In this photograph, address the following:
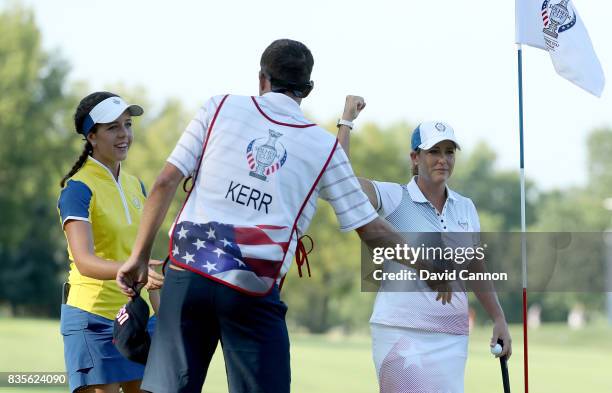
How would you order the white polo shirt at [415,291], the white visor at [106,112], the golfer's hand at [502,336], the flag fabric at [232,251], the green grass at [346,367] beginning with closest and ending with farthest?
the flag fabric at [232,251] < the white visor at [106,112] < the white polo shirt at [415,291] < the golfer's hand at [502,336] < the green grass at [346,367]

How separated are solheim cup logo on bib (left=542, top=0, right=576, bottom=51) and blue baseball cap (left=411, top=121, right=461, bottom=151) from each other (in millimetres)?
1311

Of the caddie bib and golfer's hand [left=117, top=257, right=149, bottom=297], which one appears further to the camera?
golfer's hand [left=117, top=257, right=149, bottom=297]

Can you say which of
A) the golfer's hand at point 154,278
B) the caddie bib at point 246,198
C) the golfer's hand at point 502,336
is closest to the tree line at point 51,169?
the golfer's hand at point 502,336

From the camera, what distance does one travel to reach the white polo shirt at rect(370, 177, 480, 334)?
212 inches

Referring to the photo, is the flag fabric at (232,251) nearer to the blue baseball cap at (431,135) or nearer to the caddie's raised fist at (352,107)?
the caddie's raised fist at (352,107)

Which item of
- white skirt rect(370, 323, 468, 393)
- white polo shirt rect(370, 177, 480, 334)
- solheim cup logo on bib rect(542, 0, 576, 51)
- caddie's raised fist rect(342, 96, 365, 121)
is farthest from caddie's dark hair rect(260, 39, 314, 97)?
solheim cup logo on bib rect(542, 0, 576, 51)

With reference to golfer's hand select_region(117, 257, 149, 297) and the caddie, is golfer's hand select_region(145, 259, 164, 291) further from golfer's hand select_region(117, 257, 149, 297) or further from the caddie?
the caddie

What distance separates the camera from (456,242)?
5.54 m

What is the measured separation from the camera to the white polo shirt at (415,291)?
5379 millimetres

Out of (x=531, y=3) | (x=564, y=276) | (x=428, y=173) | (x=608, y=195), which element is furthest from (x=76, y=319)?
(x=608, y=195)

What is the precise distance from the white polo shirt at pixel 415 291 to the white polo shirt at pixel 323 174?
1303 millimetres

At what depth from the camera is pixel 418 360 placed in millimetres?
5391

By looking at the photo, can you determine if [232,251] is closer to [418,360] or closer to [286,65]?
[286,65]

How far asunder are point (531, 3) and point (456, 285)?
2.01 m
